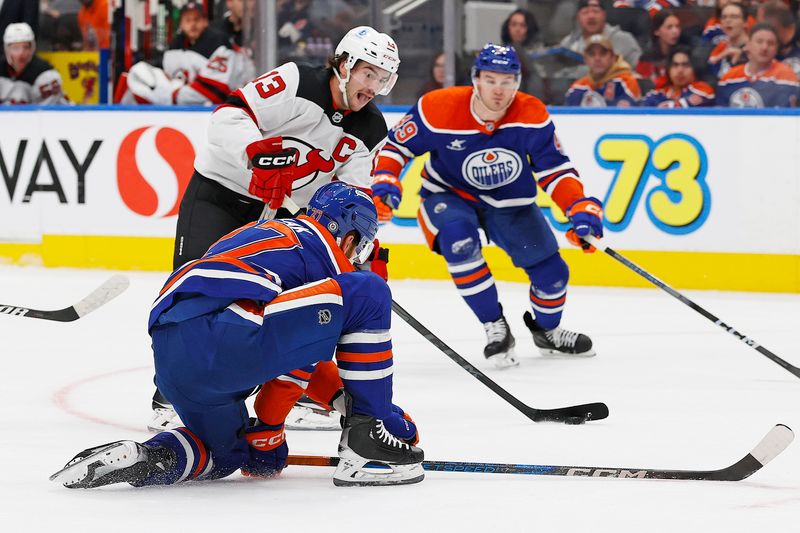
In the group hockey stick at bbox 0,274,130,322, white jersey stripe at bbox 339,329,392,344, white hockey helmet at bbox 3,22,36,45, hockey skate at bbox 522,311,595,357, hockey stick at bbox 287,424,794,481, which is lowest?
hockey skate at bbox 522,311,595,357

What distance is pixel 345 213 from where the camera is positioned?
103 inches

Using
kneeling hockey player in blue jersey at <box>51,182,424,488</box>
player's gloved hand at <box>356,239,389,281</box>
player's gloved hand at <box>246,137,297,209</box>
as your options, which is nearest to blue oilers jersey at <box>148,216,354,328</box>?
kneeling hockey player in blue jersey at <box>51,182,424,488</box>

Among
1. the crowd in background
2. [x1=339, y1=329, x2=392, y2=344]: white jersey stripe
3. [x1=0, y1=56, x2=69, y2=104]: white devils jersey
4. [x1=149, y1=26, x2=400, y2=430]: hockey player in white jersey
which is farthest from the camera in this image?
[x1=0, y1=56, x2=69, y2=104]: white devils jersey

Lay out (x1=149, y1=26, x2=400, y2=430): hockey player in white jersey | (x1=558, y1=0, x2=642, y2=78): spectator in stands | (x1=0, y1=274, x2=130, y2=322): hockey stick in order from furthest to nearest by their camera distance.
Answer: (x1=558, y1=0, x2=642, y2=78): spectator in stands < (x1=149, y1=26, x2=400, y2=430): hockey player in white jersey < (x1=0, y1=274, x2=130, y2=322): hockey stick

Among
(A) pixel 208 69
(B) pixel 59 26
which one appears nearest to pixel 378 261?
(A) pixel 208 69

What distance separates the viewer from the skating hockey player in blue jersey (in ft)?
14.4

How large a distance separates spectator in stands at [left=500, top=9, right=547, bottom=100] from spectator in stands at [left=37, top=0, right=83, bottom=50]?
105 inches

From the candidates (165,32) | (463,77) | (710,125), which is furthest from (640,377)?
(165,32)

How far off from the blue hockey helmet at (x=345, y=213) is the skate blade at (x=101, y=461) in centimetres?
57

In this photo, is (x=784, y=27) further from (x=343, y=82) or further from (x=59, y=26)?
(x=59, y=26)

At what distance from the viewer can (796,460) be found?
2.95 meters

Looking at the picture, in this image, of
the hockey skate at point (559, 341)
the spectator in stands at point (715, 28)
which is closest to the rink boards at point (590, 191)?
the spectator in stands at point (715, 28)

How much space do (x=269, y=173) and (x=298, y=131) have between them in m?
0.26

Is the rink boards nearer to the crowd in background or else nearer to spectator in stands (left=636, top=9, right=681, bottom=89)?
the crowd in background
